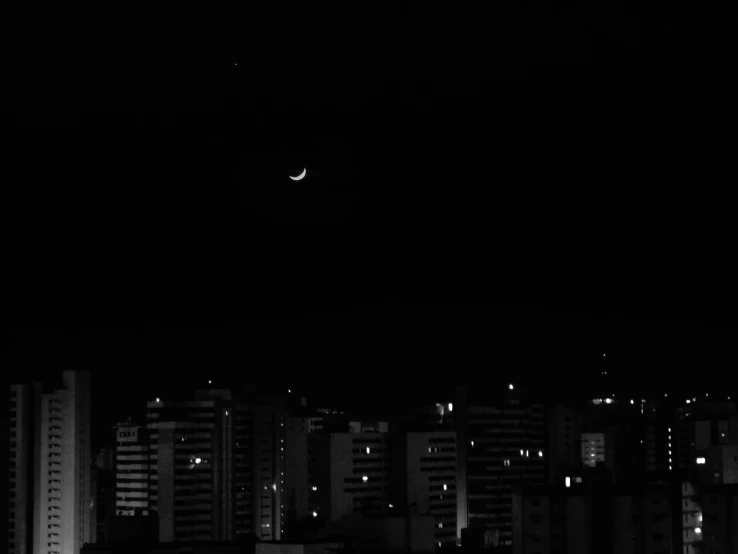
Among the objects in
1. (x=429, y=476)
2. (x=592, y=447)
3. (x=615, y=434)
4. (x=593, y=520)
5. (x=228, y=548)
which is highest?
(x=615, y=434)

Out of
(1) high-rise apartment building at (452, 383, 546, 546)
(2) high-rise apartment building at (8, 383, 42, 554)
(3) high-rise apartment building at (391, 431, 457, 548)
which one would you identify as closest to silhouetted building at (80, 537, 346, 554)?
(2) high-rise apartment building at (8, 383, 42, 554)

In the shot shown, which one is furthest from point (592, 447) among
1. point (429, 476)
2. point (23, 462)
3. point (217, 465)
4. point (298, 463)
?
point (23, 462)

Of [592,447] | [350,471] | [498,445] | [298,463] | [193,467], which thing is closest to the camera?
[350,471]

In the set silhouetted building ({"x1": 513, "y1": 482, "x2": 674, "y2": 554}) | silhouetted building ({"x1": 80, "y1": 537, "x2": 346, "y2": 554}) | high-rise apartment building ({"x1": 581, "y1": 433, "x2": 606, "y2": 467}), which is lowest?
silhouetted building ({"x1": 80, "y1": 537, "x2": 346, "y2": 554})

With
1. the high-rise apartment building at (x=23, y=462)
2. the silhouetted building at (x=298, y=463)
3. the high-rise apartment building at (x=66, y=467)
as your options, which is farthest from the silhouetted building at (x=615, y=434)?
the high-rise apartment building at (x=23, y=462)

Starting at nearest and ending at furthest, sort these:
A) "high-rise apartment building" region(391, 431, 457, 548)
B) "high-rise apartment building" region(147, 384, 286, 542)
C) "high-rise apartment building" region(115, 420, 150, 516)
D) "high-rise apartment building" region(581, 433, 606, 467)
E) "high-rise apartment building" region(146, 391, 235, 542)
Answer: "high-rise apartment building" region(146, 391, 235, 542)
"high-rise apartment building" region(147, 384, 286, 542)
"high-rise apartment building" region(391, 431, 457, 548)
"high-rise apartment building" region(115, 420, 150, 516)
"high-rise apartment building" region(581, 433, 606, 467)

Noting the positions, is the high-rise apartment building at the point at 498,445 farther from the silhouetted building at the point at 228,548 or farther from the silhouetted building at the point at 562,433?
the silhouetted building at the point at 228,548

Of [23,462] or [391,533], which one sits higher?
[23,462]

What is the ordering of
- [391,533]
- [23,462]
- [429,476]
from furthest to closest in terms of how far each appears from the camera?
[429,476]
[23,462]
[391,533]

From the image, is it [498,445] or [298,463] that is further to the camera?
[498,445]

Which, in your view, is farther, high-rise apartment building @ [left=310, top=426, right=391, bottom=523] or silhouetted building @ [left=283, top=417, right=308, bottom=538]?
silhouetted building @ [left=283, top=417, right=308, bottom=538]

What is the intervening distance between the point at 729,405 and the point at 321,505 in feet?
14.0

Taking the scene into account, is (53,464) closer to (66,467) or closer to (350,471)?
(66,467)

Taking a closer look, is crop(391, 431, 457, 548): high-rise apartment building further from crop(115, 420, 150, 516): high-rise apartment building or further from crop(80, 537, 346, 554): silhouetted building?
crop(80, 537, 346, 554): silhouetted building
